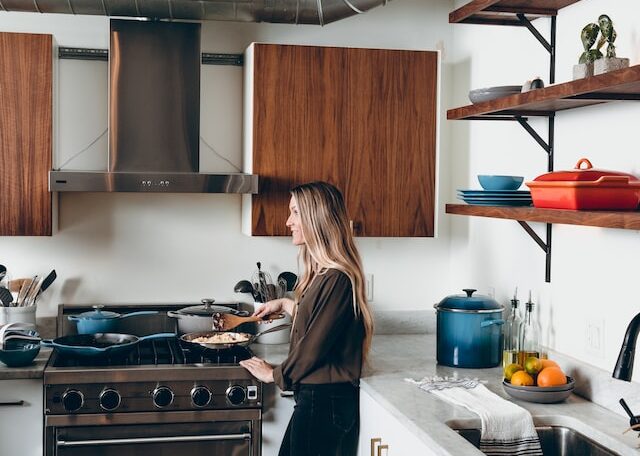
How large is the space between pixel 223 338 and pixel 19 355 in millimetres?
770

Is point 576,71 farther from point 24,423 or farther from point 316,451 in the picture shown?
point 24,423

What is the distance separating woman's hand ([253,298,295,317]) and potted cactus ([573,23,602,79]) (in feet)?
4.86

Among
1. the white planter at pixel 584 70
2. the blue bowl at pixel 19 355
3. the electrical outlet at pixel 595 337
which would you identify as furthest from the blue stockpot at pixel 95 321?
the white planter at pixel 584 70

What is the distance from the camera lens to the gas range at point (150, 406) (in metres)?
3.16

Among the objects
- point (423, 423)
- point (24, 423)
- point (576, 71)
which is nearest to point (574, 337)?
point (423, 423)

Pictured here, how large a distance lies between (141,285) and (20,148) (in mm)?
829

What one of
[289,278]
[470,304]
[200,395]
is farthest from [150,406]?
[470,304]

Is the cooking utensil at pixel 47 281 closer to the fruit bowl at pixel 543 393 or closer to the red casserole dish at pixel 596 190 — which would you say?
the fruit bowl at pixel 543 393

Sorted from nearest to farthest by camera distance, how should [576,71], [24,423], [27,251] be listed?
[576,71] < [24,423] < [27,251]

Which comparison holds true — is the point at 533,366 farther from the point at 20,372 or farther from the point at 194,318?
the point at 20,372

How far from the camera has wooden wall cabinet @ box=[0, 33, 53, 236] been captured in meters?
3.43

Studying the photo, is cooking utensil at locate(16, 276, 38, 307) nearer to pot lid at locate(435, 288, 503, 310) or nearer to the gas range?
the gas range

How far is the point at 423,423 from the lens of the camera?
2543 mm

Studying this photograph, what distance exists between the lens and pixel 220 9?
136 inches
